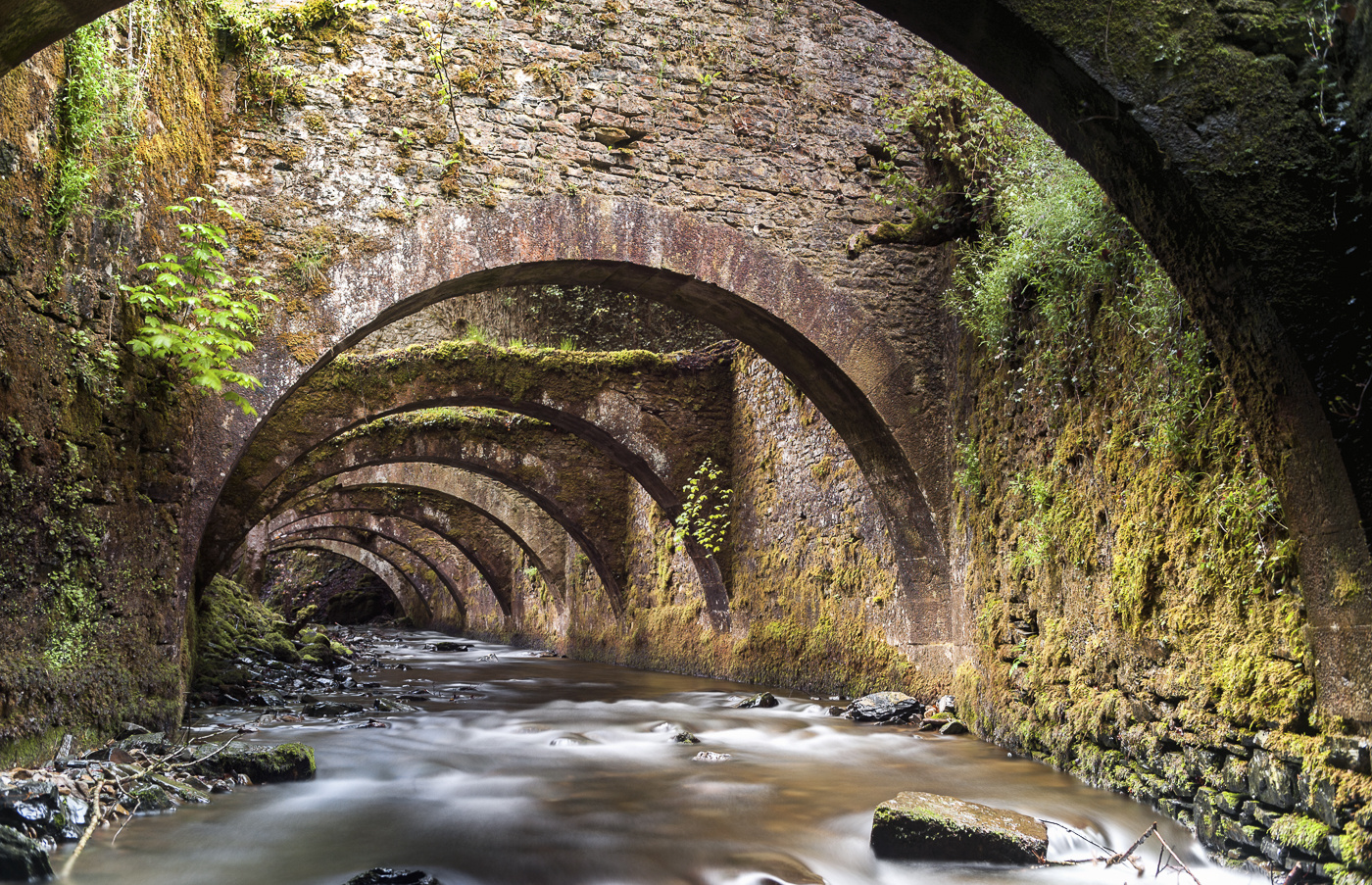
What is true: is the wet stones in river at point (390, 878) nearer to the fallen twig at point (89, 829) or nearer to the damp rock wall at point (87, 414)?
the fallen twig at point (89, 829)

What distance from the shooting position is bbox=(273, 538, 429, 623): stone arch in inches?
846

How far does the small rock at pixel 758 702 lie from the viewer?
7059 mm

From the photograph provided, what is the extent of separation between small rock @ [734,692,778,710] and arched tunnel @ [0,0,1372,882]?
0.57m

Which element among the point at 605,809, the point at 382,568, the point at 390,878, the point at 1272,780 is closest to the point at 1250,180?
the point at 1272,780

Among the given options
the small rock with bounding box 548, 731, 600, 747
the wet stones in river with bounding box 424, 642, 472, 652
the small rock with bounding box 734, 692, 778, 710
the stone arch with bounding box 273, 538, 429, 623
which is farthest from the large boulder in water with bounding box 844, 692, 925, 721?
the stone arch with bounding box 273, 538, 429, 623

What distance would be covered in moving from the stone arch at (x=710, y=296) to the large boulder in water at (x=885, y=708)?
469mm

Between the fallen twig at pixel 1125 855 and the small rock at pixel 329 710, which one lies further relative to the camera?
the small rock at pixel 329 710

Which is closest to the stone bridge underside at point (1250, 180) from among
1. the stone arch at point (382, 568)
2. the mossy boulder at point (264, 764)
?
the mossy boulder at point (264, 764)

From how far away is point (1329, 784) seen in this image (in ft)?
8.23

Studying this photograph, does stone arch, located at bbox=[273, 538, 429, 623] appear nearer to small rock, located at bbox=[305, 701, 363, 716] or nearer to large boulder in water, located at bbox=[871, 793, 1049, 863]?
small rock, located at bbox=[305, 701, 363, 716]

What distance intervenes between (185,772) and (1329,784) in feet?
13.6

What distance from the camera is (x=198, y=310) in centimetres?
449

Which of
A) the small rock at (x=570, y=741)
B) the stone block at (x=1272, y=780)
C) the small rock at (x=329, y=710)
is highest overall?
the stone block at (x=1272, y=780)

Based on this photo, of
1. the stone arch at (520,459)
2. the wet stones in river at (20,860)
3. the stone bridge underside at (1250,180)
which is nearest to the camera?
the stone bridge underside at (1250,180)
